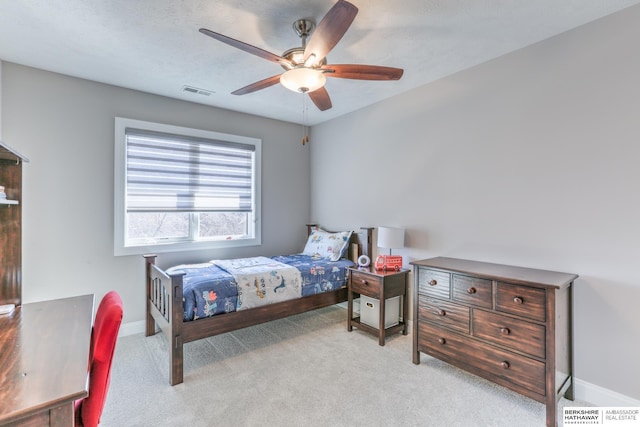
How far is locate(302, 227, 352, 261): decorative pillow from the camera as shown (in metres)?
3.87

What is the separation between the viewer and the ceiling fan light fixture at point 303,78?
6.36ft

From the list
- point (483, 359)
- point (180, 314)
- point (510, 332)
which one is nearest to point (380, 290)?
point (483, 359)

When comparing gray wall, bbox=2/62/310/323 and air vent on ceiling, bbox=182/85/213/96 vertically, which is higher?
air vent on ceiling, bbox=182/85/213/96

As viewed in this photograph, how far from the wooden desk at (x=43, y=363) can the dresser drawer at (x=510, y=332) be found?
91.7 inches

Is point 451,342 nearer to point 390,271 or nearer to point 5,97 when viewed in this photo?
point 390,271

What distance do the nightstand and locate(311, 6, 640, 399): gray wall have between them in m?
0.36

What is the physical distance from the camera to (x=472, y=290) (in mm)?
2307

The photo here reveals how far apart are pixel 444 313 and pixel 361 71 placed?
6.41 feet

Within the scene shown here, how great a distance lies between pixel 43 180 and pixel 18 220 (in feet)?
4.47

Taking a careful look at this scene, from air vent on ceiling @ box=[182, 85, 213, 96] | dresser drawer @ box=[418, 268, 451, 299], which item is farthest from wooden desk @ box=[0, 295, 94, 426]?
air vent on ceiling @ box=[182, 85, 213, 96]

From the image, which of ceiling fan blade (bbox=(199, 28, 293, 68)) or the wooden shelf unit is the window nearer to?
the wooden shelf unit

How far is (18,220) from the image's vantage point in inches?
73.2

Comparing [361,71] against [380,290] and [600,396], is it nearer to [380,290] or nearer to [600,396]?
[380,290]

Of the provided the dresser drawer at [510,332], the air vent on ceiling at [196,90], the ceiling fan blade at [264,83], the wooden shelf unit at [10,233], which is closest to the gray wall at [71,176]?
the air vent on ceiling at [196,90]
